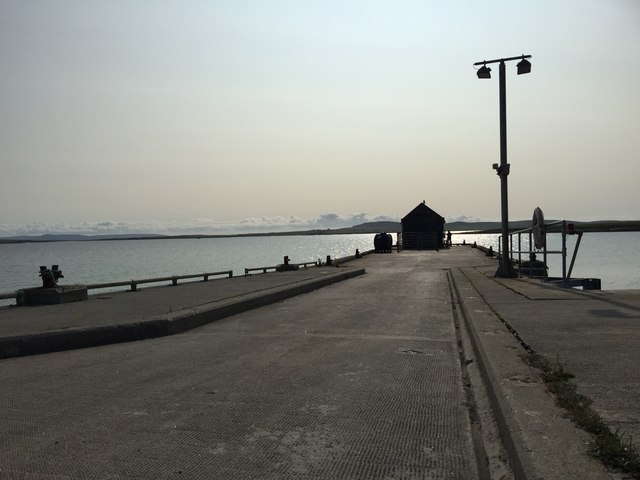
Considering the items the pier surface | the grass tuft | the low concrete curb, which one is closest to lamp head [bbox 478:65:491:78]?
the pier surface

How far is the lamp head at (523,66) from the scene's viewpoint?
18.8 m

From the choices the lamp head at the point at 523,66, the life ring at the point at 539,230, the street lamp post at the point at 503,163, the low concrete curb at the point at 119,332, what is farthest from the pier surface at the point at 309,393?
the lamp head at the point at 523,66

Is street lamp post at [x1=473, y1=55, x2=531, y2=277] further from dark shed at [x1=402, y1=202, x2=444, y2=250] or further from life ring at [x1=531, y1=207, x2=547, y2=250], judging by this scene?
dark shed at [x1=402, y1=202, x2=444, y2=250]

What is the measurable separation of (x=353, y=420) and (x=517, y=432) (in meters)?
1.48

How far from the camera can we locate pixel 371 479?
379 centimetres

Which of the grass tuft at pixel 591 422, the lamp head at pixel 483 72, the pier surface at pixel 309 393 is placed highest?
the lamp head at pixel 483 72

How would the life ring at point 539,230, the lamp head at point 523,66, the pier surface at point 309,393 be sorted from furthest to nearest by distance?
1. the lamp head at point 523,66
2. the life ring at point 539,230
3. the pier surface at point 309,393

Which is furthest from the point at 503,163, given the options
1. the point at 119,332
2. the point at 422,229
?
the point at 422,229

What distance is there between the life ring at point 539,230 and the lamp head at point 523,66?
4.64 m

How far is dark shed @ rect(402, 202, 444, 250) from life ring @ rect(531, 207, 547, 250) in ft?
164

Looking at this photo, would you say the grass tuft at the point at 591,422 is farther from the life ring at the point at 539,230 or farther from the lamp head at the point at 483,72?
the lamp head at the point at 483,72

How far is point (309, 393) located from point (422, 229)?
2544 inches

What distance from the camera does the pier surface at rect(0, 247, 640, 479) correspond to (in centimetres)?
404

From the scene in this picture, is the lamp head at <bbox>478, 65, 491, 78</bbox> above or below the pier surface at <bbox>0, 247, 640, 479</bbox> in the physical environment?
above
